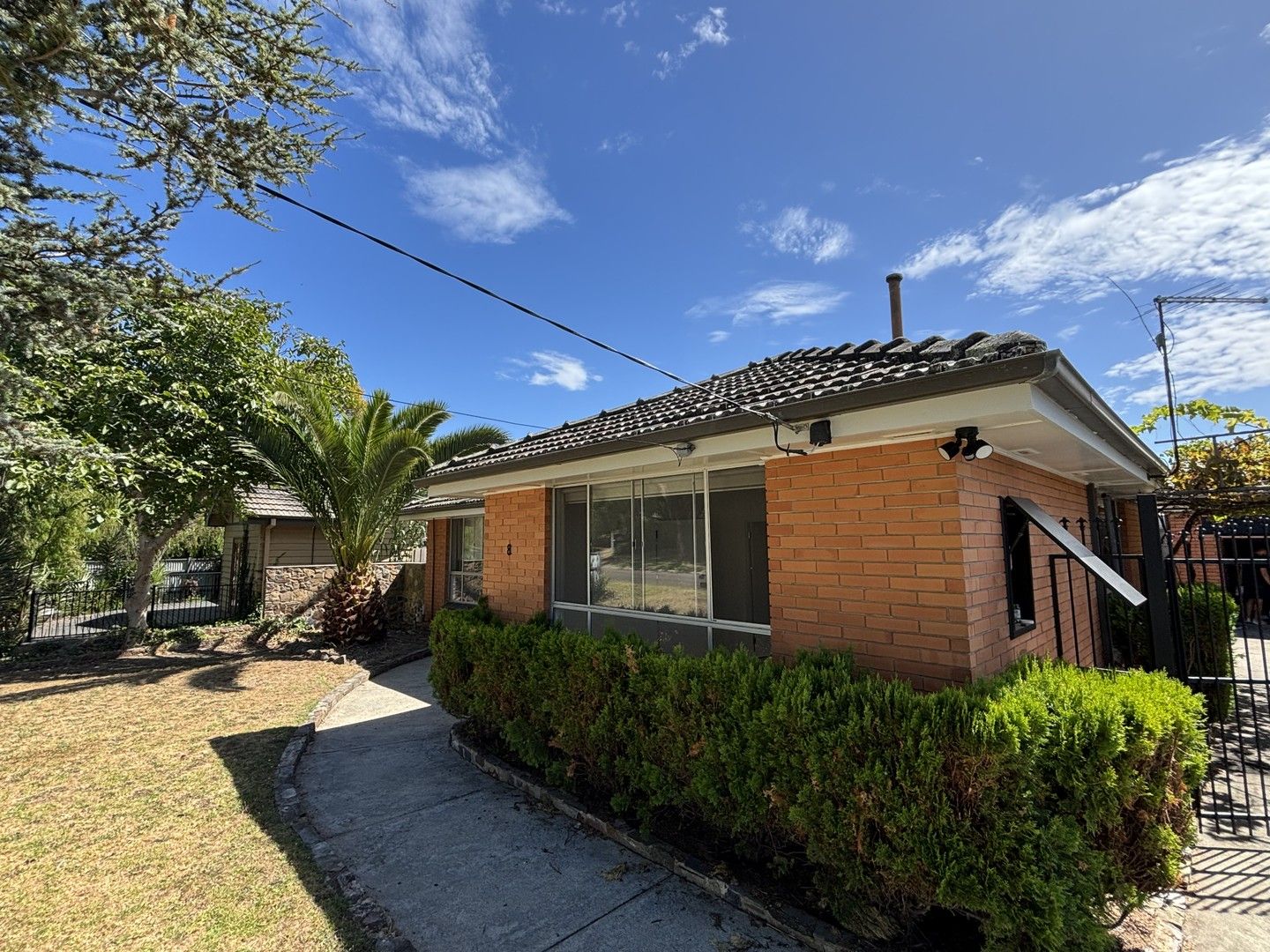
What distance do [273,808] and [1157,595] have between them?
9.00 meters

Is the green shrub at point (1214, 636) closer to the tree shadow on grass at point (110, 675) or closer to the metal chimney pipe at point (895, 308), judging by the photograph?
the metal chimney pipe at point (895, 308)

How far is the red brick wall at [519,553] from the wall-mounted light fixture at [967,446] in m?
5.30

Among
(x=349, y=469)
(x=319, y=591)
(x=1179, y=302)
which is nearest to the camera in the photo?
(x=349, y=469)

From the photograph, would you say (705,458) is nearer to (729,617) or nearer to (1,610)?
(729,617)

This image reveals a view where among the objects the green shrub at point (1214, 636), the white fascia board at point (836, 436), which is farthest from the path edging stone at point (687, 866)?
the green shrub at point (1214, 636)

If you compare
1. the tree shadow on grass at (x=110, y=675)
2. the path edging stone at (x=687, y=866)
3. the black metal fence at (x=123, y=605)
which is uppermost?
the black metal fence at (x=123, y=605)

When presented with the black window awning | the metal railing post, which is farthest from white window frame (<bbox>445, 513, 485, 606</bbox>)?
the metal railing post

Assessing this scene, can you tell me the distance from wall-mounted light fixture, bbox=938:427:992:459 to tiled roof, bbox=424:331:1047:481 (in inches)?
24.6

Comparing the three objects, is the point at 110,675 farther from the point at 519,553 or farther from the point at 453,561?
the point at 519,553

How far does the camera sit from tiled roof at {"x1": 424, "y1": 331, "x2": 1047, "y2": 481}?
12.5 feet

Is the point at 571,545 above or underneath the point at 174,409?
underneath

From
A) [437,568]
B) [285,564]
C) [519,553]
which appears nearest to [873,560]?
[519,553]

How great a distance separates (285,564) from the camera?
65.4 feet

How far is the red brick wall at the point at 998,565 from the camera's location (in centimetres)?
433
